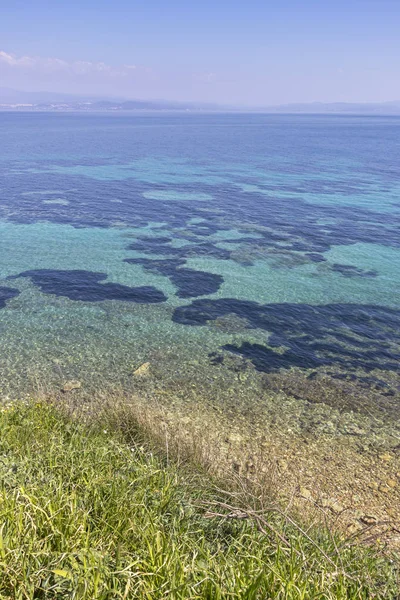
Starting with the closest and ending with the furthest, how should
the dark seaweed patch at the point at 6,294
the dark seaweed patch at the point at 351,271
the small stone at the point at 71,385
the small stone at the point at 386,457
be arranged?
the small stone at the point at 386,457
the small stone at the point at 71,385
the dark seaweed patch at the point at 6,294
the dark seaweed patch at the point at 351,271

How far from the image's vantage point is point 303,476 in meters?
15.0

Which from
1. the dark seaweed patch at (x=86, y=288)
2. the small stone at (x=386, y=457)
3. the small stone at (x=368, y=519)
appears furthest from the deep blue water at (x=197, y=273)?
the small stone at (x=368, y=519)

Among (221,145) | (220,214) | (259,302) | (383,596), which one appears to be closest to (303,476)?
(383,596)

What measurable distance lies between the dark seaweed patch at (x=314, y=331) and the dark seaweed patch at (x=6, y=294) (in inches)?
450

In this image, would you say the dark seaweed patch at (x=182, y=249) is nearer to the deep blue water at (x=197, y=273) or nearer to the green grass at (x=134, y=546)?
the deep blue water at (x=197, y=273)

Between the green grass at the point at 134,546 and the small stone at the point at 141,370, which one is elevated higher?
the green grass at the point at 134,546

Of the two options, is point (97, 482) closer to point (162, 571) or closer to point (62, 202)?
point (162, 571)

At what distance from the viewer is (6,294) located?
29.9m

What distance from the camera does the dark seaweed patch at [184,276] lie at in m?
31.6

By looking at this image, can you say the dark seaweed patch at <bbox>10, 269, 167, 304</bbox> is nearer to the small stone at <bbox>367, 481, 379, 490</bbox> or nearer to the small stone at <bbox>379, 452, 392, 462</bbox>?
the small stone at <bbox>379, 452, 392, 462</bbox>

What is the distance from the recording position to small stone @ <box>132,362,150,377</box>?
2128 centimetres

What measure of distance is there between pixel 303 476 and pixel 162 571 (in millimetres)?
9916

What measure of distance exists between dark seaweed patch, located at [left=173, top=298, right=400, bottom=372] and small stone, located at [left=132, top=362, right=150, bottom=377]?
→ 491 cm

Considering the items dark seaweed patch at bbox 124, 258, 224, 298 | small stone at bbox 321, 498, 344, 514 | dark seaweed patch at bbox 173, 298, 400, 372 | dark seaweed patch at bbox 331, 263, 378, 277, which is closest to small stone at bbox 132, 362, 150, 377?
dark seaweed patch at bbox 173, 298, 400, 372
